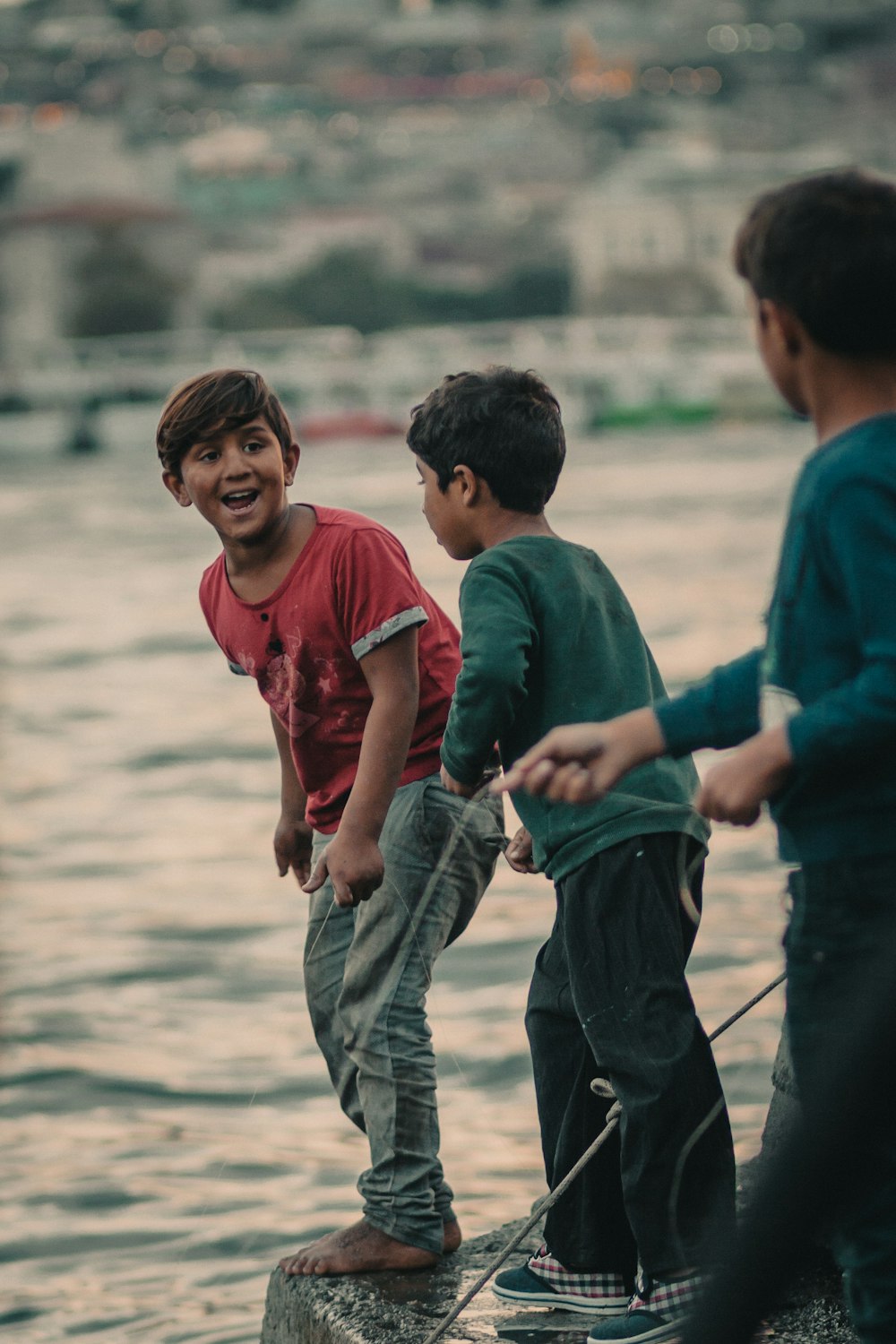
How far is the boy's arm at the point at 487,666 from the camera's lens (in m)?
1.89

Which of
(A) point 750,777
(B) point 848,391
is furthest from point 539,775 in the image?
(B) point 848,391

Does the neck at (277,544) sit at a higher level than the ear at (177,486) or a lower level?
lower

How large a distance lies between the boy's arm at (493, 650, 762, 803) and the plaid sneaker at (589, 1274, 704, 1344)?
2.04ft

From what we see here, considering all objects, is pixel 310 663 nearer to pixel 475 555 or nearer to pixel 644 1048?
pixel 475 555

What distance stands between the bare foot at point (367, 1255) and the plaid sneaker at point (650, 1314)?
0.37 meters

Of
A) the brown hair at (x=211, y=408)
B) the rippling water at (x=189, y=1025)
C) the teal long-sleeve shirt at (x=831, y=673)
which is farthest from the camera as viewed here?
the rippling water at (x=189, y=1025)

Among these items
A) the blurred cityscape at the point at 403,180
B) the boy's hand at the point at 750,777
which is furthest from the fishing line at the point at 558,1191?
the blurred cityscape at the point at 403,180

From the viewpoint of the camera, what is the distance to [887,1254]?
1.42 m

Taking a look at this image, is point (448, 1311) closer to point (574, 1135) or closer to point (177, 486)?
point (574, 1135)

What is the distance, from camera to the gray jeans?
2.22 meters

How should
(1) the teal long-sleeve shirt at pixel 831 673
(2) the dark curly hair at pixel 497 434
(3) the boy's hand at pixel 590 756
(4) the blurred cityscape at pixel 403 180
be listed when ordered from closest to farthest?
(1) the teal long-sleeve shirt at pixel 831 673 → (3) the boy's hand at pixel 590 756 → (2) the dark curly hair at pixel 497 434 → (4) the blurred cityscape at pixel 403 180

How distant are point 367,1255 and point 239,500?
0.79 m

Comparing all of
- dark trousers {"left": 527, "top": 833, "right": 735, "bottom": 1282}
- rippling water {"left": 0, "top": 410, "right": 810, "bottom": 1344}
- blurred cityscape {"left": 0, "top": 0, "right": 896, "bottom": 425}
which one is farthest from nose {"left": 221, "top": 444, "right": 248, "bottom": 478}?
blurred cityscape {"left": 0, "top": 0, "right": 896, "bottom": 425}

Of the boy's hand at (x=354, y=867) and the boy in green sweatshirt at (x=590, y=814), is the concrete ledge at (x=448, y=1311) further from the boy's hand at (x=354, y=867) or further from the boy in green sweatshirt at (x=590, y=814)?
the boy's hand at (x=354, y=867)
